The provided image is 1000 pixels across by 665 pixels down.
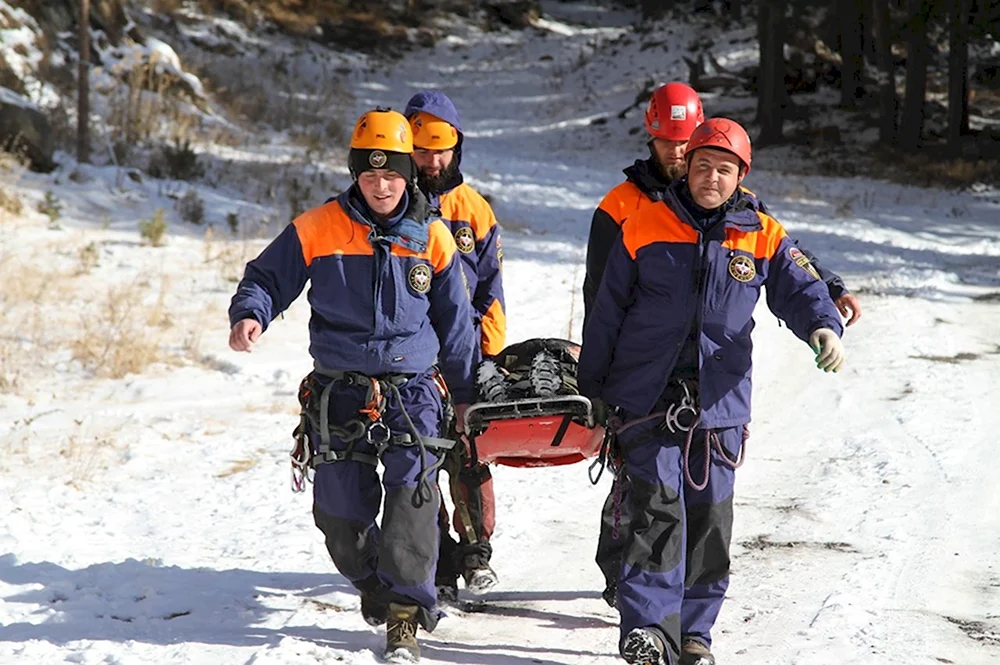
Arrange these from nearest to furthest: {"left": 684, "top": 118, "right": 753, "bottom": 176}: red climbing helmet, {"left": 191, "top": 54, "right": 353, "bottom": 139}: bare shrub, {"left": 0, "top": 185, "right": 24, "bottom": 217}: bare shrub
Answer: {"left": 684, "top": 118, "right": 753, "bottom": 176}: red climbing helmet → {"left": 0, "top": 185, "right": 24, "bottom": 217}: bare shrub → {"left": 191, "top": 54, "right": 353, "bottom": 139}: bare shrub

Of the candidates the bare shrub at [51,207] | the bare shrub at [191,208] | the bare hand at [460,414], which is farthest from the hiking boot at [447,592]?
the bare shrub at [191,208]

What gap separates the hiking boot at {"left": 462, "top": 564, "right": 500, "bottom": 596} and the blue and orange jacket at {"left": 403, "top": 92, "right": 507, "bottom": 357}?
0.96 metres

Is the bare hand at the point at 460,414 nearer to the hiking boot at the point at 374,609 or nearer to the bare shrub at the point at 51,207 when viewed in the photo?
the hiking boot at the point at 374,609

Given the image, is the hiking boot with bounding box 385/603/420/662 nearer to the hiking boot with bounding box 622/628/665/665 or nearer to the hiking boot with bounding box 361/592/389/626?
the hiking boot with bounding box 361/592/389/626

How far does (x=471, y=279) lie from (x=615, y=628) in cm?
163

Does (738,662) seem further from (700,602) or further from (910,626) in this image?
(910,626)

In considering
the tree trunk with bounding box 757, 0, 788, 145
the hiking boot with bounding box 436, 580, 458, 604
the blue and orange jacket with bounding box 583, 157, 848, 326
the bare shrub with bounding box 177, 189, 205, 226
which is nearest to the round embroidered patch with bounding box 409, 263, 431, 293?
the blue and orange jacket with bounding box 583, 157, 848, 326

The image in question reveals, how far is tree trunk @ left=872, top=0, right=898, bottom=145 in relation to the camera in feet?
75.5

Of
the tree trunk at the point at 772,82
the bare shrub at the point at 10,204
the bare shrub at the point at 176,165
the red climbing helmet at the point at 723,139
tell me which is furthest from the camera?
the tree trunk at the point at 772,82

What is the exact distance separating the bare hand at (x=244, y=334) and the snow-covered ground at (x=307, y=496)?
1.14 meters

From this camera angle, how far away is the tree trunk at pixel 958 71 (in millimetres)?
20908

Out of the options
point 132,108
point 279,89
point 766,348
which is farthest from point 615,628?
point 279,89

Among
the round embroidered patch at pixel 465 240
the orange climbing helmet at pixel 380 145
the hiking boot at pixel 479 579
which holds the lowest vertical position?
the hiking boot at pixel 479 579

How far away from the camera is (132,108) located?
16.2 meters
